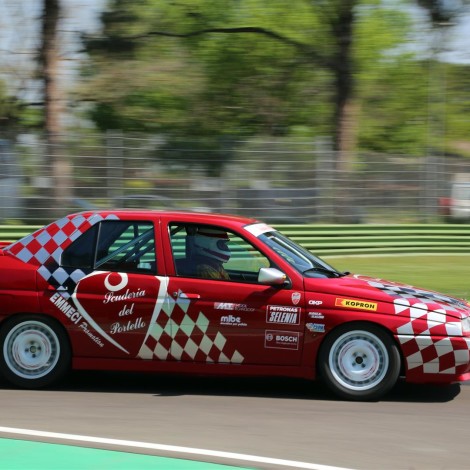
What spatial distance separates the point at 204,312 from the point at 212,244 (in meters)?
0.61

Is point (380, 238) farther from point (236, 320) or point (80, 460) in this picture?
point (80, 460)

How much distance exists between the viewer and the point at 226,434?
589cm

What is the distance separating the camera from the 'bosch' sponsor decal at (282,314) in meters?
6.98

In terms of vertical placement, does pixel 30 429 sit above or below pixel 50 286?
below

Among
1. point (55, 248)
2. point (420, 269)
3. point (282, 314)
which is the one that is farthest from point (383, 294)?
point (420, 269)

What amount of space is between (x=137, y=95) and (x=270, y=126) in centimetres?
480

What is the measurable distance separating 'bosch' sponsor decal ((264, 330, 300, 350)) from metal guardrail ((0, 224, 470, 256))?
12.1 metres

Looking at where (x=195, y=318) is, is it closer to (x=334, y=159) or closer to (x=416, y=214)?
(x=334, y=159)

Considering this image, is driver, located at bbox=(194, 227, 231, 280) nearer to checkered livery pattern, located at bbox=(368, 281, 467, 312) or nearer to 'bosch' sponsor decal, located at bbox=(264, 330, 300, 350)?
'bosch' sponsor decal, located at bbox=(264, 330, 300, 350)

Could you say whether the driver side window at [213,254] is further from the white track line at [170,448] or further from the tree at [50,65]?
the tree at [50,65]

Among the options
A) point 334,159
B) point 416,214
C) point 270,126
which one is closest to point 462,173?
point 416,214

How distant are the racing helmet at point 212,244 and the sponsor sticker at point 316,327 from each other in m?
0.89

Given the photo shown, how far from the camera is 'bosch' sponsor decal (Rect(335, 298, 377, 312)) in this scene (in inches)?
272

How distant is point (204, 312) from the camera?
7.07 meters
